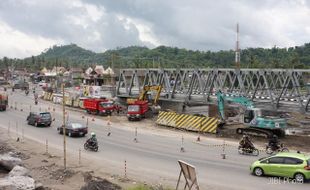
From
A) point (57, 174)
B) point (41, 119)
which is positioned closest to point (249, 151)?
point (57, 174)

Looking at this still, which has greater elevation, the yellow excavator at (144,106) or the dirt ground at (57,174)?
the yellow excavator at (144,106)

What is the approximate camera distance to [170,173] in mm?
25844

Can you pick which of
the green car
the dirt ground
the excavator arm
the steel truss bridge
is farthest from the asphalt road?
the excavator arm

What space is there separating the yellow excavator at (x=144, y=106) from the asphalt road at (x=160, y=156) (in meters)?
2.63

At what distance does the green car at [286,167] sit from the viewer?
2258cm

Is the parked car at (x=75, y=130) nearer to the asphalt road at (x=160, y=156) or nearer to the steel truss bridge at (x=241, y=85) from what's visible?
the asphalt road at (x=160, y=156)

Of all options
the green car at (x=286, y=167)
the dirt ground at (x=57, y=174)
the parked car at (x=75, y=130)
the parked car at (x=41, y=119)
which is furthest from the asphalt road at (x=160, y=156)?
the dirt ground at (x=57, y=174)

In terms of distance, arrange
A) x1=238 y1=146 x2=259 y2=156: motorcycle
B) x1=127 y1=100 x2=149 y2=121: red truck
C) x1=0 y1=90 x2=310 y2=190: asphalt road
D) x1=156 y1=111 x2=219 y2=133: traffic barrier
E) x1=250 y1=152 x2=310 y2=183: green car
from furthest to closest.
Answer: x1=127 y1=100 x2=149 y2=121: red truck → x1=156 y1=111 x2=219 y2=133: traffic barrier → x1=238 y1=146 x2=259 y2=156: motorcycle → x1=0 y1=90 x2=310 y2=190: asphalt road → x1=250 y1=152 x2=310 y2=183: green car

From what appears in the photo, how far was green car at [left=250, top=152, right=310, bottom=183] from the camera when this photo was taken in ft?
74.1

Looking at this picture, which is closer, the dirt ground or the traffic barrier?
the dirt ground

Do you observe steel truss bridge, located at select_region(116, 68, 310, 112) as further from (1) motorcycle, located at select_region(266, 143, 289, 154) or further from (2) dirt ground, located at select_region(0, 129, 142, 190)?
(2) dirt ground, located at select_region(0, 129, 142, 190)

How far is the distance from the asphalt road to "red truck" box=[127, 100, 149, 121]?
2.51 metres

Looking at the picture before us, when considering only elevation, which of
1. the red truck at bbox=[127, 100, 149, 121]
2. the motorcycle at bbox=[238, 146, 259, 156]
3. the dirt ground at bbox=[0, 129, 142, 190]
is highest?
the red truck at bbox=[127, 100, 149, 121]

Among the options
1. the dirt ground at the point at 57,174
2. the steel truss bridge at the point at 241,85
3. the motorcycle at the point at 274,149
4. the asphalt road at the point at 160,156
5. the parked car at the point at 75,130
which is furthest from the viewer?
the steel truss bridge at the point at 241,85
